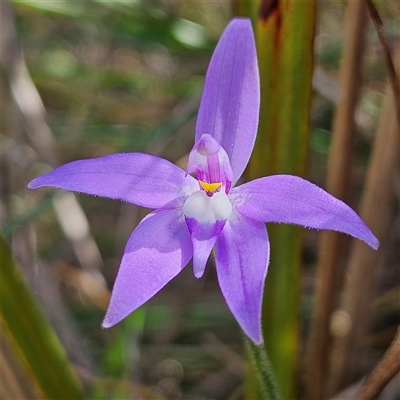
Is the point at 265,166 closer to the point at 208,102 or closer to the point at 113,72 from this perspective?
the point at 208,102

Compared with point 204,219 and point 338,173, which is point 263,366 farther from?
point 338,173

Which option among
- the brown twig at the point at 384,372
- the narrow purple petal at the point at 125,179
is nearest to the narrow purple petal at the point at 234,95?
the narrow purple petal at the point at 125,179

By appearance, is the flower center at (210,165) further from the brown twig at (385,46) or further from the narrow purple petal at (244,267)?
the brown twig at (385,46)

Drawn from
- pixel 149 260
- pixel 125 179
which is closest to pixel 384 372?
pixel 149 260

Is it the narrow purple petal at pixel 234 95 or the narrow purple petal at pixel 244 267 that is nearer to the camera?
the narrow purple petal at pixel 244 267

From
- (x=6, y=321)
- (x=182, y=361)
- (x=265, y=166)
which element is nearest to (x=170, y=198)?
(x=265, y=166)

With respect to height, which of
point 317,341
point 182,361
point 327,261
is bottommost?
point 182,361
